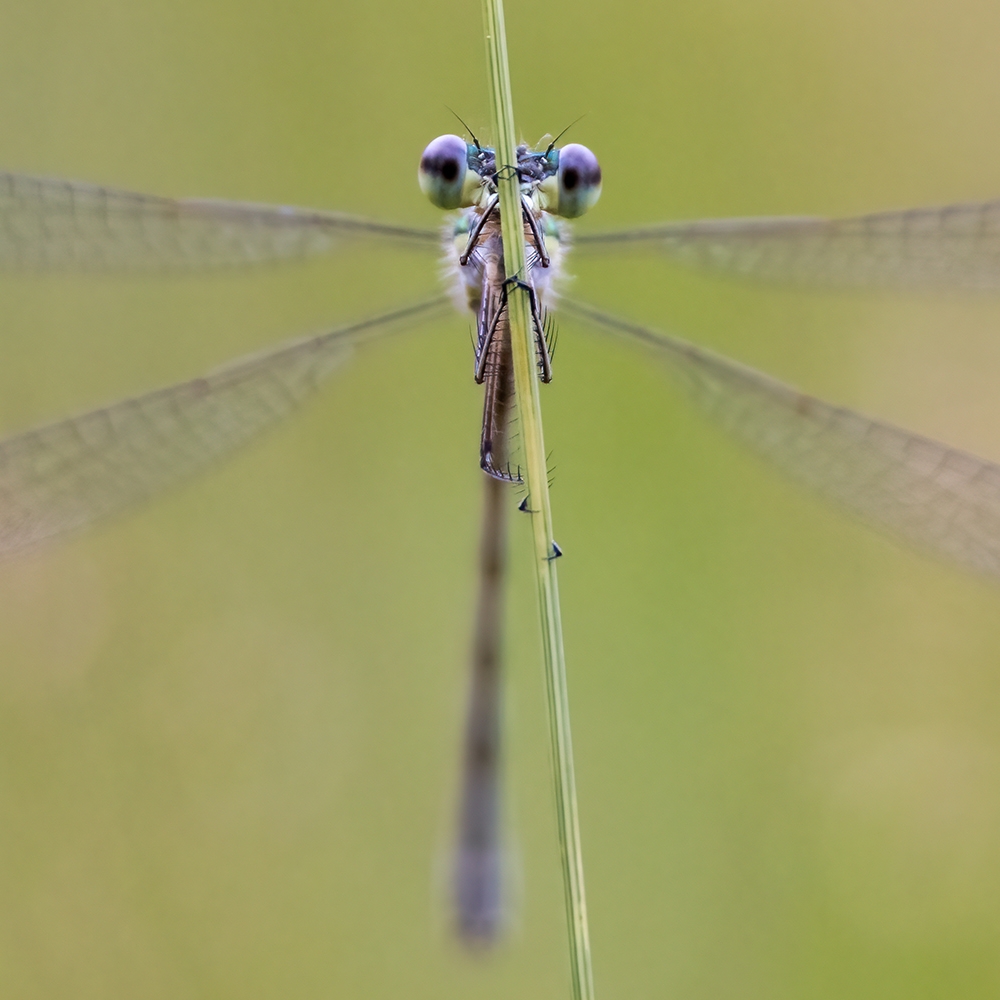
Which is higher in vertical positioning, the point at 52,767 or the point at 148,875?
the point at 52,767

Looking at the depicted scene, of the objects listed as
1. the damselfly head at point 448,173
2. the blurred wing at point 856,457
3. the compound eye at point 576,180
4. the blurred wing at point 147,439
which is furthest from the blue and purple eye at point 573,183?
the blurred wing at point 147,439

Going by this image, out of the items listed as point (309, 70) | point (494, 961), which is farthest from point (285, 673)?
point (309, 70)

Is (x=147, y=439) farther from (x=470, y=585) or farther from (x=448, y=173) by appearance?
(x=470, y=585)

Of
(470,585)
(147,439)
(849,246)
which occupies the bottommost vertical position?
(470,585)

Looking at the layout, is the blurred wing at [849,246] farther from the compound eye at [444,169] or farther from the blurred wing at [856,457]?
the compound eye at [444,169]

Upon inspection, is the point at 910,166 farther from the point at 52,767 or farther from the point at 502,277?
the point at 52,767

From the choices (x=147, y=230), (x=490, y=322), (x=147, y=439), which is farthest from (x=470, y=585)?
(x=147, y=230)

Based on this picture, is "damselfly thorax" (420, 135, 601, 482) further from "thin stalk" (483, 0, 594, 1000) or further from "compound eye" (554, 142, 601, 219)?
"thin stalk" (483, 0, 594, 1000)
